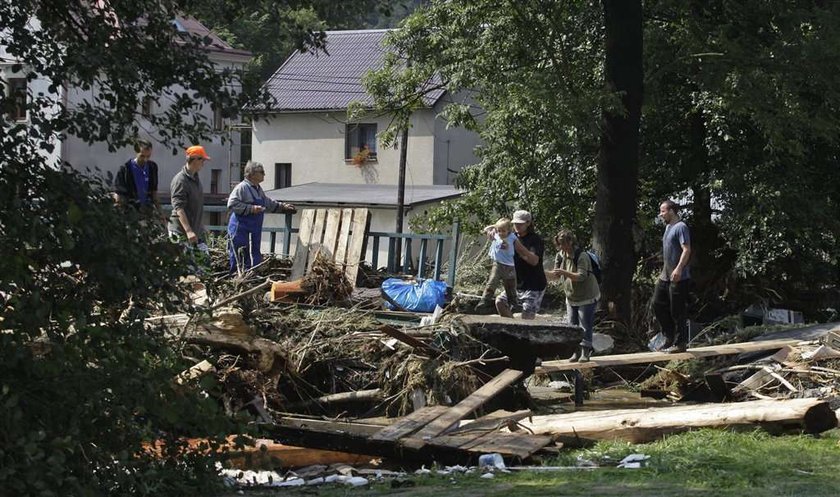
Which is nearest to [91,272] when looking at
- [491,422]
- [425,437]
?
[425,437]

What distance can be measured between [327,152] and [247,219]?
4033cm

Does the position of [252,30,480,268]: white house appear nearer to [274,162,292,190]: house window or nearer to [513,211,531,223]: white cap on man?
[274,162,292,190]: house window

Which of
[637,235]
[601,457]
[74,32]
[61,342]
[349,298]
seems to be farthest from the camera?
[637,235]

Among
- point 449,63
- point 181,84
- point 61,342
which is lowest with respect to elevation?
point 61,342

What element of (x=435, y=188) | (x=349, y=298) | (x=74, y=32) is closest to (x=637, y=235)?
(x=349, y=298)

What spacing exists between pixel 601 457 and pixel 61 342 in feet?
14.9

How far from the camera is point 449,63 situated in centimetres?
1992

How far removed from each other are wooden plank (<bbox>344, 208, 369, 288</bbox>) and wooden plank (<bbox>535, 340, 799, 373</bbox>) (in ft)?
8.53

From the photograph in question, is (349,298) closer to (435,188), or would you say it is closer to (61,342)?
(61,342)

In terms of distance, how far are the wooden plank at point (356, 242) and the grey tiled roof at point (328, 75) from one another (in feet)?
124

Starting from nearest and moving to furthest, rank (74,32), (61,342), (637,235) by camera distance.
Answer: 1. (61,342)
2. (74,32)
3. (637,235)

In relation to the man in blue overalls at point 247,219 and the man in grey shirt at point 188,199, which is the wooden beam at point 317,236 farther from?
the man in grey shirt at point 188,199

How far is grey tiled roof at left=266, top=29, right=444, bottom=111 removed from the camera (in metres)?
53.8

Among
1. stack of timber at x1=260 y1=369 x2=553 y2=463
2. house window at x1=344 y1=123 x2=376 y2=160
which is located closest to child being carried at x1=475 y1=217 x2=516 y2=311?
stack of timber at x1=260 y1=369 x2=553 y2=463
